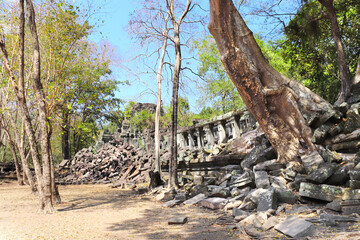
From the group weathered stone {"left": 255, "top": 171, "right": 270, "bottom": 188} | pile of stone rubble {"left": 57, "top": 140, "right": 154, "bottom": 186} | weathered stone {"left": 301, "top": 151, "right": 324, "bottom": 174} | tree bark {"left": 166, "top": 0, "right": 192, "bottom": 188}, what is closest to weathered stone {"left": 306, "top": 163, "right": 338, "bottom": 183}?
weathered stone {"left": 301, "top": 151, "right": 324, "bottom": 174}

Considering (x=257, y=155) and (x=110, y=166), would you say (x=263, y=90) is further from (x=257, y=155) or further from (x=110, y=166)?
(x=110, y=166)

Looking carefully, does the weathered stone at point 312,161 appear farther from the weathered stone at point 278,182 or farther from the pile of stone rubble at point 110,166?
the pile of stone rubble at point 110,166

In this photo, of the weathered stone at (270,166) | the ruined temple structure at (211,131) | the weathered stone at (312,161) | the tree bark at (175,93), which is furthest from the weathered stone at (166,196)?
the weathered stone at (312,161)

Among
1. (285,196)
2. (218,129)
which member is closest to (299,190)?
(285,196)

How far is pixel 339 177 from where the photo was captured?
16.3 feet

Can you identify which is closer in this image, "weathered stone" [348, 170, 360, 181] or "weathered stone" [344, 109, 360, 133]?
"weathered stone" [348, 170, 360, 181]

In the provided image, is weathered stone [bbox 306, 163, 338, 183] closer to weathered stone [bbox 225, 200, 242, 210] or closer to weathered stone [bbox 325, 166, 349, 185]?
weathered stone [bbox 325, 166, 349, 185]

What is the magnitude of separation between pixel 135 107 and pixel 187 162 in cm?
2520

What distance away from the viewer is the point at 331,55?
611 inches

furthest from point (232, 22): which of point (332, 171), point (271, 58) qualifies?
point (271, 58)

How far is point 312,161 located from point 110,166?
49.9ft

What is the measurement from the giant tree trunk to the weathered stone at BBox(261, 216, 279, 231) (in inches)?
116

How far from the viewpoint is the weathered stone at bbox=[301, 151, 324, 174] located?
5.81 metres

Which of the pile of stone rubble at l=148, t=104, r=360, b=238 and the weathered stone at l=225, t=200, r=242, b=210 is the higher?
the pile of stone rubble at l=148, t=104, r=360, b=238
